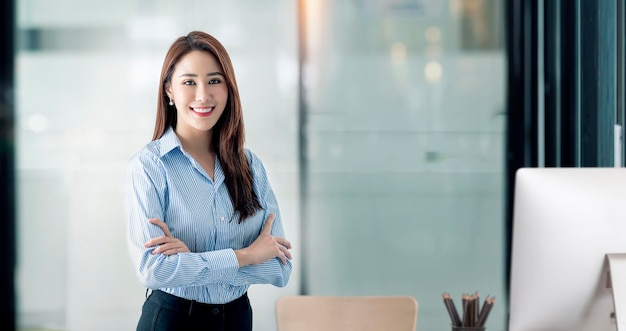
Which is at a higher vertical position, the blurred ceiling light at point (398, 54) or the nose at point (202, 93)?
the blurred ceiling light at point (398, 54)

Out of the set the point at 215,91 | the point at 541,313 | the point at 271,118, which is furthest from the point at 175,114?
the point at 271,118

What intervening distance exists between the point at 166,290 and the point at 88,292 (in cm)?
254

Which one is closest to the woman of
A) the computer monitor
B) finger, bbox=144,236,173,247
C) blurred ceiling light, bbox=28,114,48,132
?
finger, bbox=144,236,173,247

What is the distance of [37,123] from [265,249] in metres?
2.77

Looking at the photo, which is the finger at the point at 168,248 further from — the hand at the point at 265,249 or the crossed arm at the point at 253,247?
the hand at the point at 265,249

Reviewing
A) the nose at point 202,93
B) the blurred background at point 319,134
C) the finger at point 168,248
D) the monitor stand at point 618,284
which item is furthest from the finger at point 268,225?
the blurred background at point 319,134

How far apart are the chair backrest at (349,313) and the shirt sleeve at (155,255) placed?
0.63 metres

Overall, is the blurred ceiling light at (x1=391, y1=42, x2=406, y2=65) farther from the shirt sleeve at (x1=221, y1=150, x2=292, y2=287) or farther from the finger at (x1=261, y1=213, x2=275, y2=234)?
the finger at (x1=261, y1=213, x2=275, y2=234)

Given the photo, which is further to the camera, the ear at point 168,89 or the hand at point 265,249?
the ear at point 168,89

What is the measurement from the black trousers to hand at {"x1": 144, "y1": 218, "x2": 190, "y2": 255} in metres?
0.14

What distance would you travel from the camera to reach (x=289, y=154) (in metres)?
4.70

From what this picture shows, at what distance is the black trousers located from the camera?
7.52ft

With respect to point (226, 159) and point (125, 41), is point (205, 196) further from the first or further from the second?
point (125, 41)

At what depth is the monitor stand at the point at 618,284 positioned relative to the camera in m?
1.64
